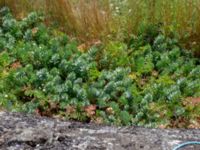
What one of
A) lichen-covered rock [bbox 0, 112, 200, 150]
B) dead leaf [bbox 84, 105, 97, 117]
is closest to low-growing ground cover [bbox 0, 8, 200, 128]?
dead leaf [bbox 84, 105, 97, 117]

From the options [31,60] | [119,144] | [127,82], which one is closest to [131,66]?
[127,82]

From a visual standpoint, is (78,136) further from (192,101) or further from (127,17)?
(127,17)

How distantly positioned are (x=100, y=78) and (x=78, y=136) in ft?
4.15

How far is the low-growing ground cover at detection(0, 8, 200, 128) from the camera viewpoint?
4.31m

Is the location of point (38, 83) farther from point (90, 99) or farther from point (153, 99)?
point (153, 99)

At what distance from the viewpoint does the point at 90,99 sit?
445 cm

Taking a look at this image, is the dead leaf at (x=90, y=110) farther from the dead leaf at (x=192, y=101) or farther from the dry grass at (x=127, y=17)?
the dry grass at (x=127, y=17)

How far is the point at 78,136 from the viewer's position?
345 cm

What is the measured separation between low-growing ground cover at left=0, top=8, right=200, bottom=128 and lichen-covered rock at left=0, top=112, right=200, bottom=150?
589 millimetres

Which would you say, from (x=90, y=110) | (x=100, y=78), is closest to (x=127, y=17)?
(x=100, y=78)

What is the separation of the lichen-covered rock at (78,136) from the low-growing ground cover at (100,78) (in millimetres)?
589

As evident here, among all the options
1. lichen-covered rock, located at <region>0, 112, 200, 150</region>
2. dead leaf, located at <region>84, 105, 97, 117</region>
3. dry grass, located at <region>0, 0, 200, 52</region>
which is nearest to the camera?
lichen-covered rock, located at <region>0, 112, 200, 150</region>

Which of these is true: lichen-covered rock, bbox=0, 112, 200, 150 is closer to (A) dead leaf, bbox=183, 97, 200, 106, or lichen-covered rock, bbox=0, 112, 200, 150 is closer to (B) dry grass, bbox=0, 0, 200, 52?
(A) dead leaf, bbox=183, 97, 200, 106

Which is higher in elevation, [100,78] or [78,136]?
[100,78]
